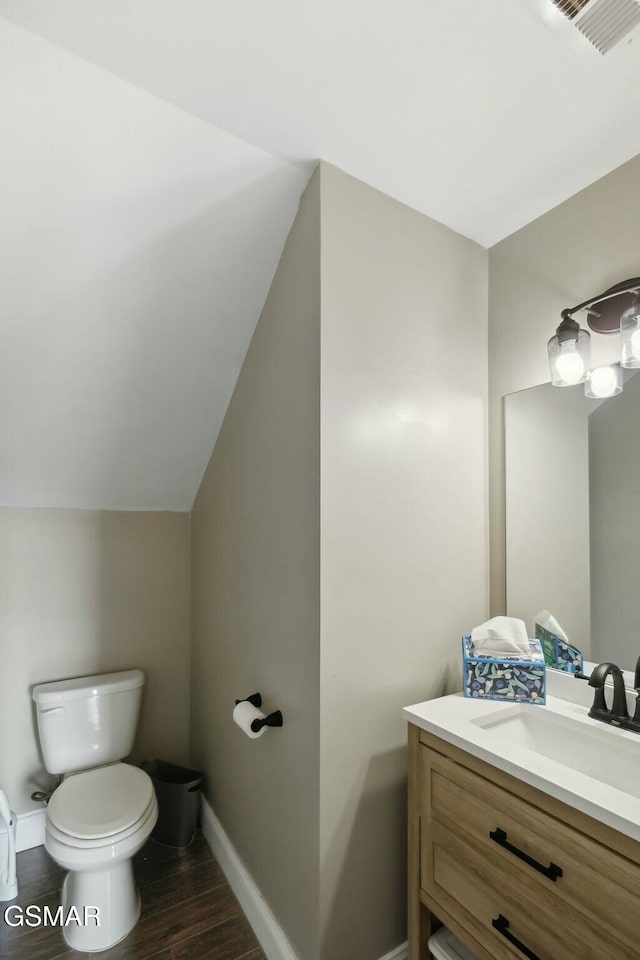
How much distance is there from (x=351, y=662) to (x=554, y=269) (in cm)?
137

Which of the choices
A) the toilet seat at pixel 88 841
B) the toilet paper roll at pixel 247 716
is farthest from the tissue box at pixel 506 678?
the toilet seat at pixel 88 841

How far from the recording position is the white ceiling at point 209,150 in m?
1.03

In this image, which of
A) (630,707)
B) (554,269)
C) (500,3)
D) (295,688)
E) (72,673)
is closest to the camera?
(500,3)

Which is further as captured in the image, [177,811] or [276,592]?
[177,811]

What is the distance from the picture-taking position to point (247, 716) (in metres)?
1.45

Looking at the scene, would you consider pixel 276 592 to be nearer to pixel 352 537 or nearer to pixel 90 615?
pixel 352 537

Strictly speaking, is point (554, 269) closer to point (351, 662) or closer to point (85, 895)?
point (351, 662)

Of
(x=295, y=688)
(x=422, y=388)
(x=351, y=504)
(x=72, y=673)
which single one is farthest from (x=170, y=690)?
(x=422, y=388)

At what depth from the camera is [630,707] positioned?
1259 millimetres

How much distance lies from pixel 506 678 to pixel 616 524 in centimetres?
54

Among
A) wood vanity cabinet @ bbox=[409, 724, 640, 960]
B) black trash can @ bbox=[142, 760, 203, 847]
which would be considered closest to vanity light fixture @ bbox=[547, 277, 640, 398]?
wood vanity cabinet @ bbox=[409, 724, 640, 960]

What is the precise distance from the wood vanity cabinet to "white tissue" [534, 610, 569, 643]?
53 centimetres

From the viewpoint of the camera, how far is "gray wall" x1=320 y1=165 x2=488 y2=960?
1.29 meters

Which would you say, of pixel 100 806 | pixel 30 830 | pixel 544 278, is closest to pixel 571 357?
pixel 544 278
